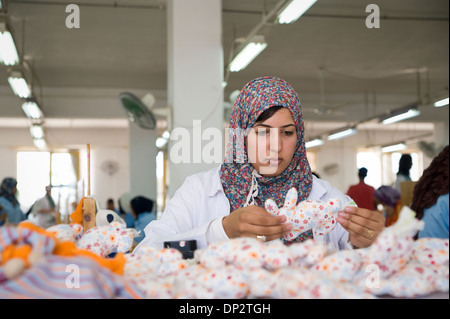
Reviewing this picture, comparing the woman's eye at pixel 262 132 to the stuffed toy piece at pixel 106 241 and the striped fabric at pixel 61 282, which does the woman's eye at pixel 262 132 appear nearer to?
the stuffed toy piece at pixel 106 241

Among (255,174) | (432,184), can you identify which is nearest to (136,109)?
(255,174)

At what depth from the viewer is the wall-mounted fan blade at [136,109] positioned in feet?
19.6

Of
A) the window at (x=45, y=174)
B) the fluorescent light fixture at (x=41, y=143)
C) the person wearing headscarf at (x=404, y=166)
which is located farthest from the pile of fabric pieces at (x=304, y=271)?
the fluorescent light fixture at (x=41, y=143)

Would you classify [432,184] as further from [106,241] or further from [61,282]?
[61,282]

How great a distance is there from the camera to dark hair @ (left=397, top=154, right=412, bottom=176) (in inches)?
163

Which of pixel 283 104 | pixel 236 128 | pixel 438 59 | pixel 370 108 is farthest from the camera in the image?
pixel 370 108

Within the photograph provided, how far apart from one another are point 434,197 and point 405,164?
8.97 ft

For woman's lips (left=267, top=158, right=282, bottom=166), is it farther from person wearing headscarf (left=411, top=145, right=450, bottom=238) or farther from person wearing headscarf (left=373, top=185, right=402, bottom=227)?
person wearing headscarf (left=373, top=185, right=402, bottom=227)

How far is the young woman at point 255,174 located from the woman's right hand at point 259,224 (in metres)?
0.16

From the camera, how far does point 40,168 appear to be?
71.4 inches
